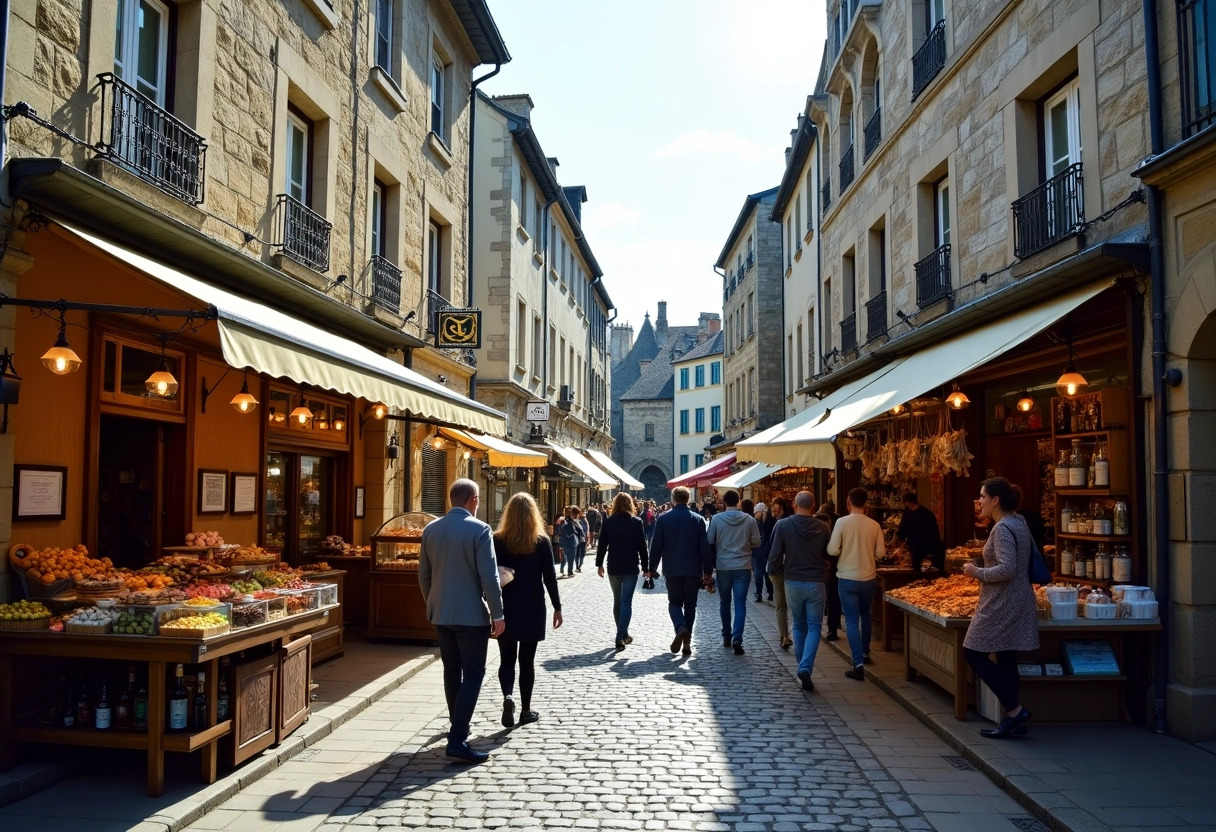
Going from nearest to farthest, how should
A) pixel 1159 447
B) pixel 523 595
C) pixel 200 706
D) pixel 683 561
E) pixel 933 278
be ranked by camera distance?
1. pixel 200 706
2. pixel 1159 447
3. pixel 523 595
4. pixel 683 561
5. pixel 933 278

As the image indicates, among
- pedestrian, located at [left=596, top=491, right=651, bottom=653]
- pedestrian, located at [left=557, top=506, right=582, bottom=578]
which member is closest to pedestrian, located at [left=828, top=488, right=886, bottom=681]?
pedestrian, located at [left=596, top=491, right=651, bottom=653]

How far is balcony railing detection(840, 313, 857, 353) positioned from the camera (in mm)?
16328

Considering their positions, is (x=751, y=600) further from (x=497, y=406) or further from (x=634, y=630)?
(x=497, y=406)

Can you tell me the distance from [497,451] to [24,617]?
10037 millimetres

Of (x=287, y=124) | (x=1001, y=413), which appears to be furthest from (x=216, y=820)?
(x=1001, y=413)

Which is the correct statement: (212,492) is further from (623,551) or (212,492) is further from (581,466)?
(581,466)

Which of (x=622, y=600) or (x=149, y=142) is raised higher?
(x=149, y=142)

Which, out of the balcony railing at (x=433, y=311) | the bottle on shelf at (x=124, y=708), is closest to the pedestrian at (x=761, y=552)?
the balcony railing at (x=433, y=311)

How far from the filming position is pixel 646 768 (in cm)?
596

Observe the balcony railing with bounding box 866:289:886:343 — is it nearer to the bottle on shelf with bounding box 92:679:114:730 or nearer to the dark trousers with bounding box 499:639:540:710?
the dark trousers with bounding box 499:639:540:710

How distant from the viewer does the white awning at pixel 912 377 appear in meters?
7.40

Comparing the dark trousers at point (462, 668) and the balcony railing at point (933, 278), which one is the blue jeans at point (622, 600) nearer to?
the dark trousers at point (462, 668)

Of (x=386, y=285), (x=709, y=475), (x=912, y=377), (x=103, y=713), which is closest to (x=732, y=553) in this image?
(x=912, y=377)

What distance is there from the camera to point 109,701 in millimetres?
5504
